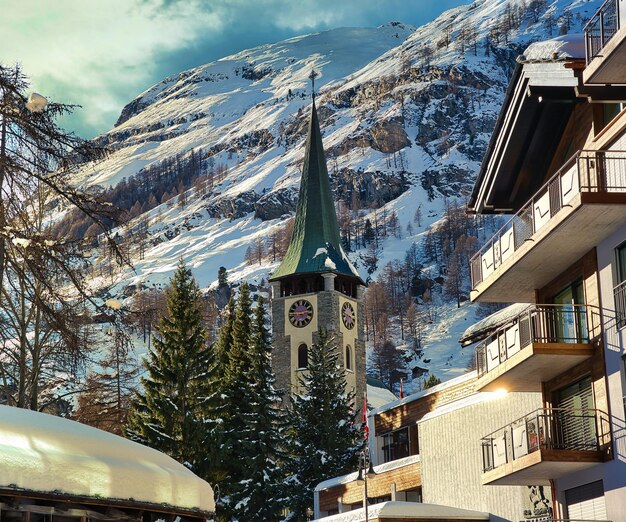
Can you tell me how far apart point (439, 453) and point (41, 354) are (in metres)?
16.2

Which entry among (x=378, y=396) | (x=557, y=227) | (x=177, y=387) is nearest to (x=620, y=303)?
(x=557, y=227)

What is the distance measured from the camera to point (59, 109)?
16125 mm

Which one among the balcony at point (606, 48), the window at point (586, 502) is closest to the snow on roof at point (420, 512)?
the window at point (586, 502)

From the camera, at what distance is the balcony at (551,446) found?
22266mm

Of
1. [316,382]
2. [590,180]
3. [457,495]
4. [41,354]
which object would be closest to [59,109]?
[590,180]

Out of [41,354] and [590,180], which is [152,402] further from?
[590,180]

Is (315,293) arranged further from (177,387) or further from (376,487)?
(376,487)

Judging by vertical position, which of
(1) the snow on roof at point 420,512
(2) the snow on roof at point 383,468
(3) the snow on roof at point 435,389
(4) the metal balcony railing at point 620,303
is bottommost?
(1) the snow on roof at point 420,512

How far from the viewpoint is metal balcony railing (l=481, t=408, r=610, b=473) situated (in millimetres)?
22109

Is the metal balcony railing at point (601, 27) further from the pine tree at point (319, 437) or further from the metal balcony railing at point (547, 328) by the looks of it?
the pine tree at point (319, 437)

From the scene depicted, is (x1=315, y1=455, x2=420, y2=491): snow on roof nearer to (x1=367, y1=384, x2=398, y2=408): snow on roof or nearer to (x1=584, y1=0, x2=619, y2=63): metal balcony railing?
(x1=584, y1=0, x2=619, y2=63): metal balcony railing

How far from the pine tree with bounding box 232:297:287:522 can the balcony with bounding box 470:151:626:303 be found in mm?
32588

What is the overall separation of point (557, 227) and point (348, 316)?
85.4 metres

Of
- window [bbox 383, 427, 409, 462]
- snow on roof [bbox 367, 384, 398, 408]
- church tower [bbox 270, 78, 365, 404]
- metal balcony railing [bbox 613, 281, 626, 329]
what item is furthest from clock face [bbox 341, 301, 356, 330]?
metal balcony railing [bbox 613, 281, 626, 329]
